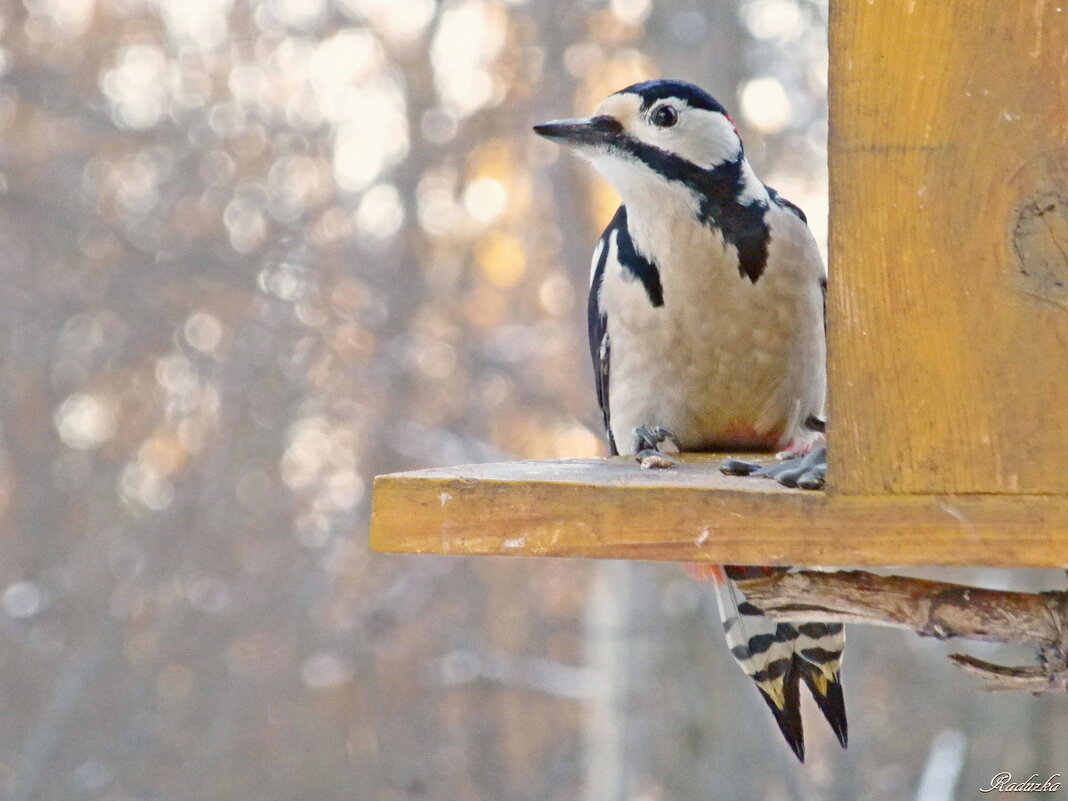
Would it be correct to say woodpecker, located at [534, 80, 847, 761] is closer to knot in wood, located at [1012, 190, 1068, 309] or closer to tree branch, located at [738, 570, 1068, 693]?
tree branch, located at [738, 570, 1068, 693]

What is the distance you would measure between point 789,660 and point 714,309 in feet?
2.58

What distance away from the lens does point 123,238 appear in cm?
673

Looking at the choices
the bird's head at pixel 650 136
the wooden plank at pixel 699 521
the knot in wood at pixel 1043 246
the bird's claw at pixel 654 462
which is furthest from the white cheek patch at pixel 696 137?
the knot in wood at pixel 1043 246

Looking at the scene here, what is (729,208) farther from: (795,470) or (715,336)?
(795,470)

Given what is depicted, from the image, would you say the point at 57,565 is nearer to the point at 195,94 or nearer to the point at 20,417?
the point at 20,417

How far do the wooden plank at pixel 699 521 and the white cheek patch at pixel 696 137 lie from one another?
0.99m

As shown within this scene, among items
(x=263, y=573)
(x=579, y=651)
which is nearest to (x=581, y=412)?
(x=263, y=573)

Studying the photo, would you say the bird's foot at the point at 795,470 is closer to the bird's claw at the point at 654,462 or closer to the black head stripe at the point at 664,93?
the bird's claw at the point at 654,462

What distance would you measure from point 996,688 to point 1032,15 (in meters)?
1.03

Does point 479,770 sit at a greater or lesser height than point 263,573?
lesser

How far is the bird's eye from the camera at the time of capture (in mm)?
2881

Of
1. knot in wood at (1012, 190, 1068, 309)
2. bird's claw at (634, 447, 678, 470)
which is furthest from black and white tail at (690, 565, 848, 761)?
knot in wood at (1012, 190, 1068, 309)

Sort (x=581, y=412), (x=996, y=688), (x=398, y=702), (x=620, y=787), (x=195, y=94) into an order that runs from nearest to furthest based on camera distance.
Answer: (x=996, y=688) → (x=620, y=787) → (x=581, y=412) → (x=195, y=94) → (x=398, y=702)

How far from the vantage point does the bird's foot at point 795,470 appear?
2031mm
